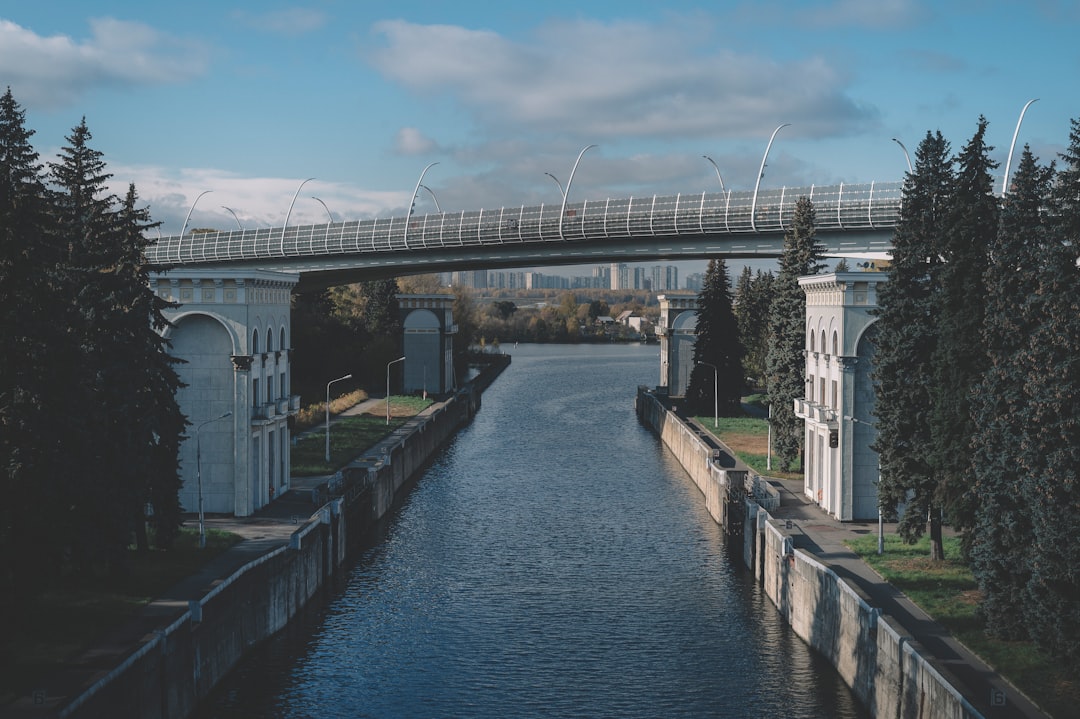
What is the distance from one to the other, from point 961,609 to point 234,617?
20568 millimetres

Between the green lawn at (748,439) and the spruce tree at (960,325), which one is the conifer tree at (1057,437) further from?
the green lawn at (748,439)

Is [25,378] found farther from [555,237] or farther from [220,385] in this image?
[555,237]

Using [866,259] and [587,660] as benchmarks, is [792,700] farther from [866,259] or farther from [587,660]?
[866,259]

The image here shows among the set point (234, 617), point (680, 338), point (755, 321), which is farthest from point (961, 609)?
point (755, 321)

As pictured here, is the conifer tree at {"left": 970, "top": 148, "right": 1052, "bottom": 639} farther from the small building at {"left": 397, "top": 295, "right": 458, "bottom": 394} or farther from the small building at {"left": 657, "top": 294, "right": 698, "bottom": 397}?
the small building at {"left": 397, "top": 295, "right": 458, "bottom": 394}

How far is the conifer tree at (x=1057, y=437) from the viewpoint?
2728 centimetres

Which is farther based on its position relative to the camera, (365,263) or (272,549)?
(365,263)

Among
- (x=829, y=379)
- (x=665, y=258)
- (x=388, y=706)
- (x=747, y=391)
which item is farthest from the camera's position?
(x=747, y=391)

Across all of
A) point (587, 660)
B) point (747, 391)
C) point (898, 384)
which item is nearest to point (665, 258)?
point (747, 391)

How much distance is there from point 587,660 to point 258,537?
45.0 feet

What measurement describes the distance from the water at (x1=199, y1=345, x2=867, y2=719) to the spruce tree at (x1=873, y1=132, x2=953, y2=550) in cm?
649

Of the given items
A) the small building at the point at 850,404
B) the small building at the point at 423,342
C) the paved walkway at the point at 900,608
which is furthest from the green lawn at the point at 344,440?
the small building at the point at 850,404

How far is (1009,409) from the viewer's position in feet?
101

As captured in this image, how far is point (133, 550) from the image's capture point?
1545 inches
